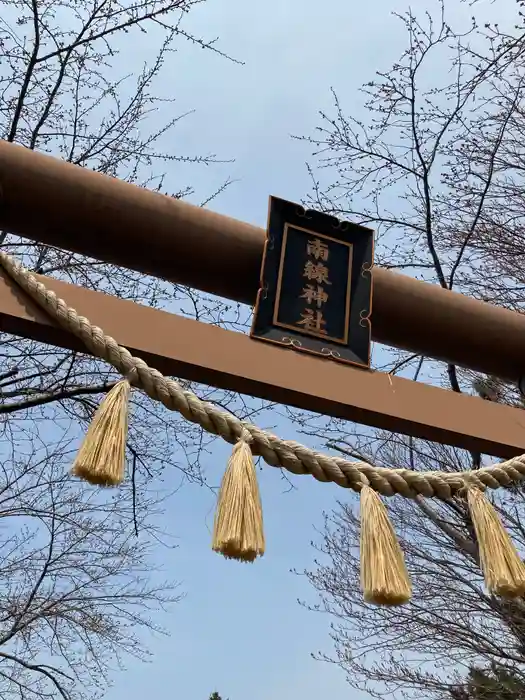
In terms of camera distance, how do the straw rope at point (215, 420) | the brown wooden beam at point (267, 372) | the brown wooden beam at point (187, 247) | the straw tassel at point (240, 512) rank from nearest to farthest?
the straw tassel at point (240, 512) → the straw rope at point (215, 420) → the brown wooden beam at point (267, 372) → the brown wooden beam at point (187, 247)

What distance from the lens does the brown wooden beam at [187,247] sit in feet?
4.73

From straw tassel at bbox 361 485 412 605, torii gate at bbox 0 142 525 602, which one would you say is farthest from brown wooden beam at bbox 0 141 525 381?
straw tassel at bbox 361 485 412 605

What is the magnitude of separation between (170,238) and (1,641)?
3.66m

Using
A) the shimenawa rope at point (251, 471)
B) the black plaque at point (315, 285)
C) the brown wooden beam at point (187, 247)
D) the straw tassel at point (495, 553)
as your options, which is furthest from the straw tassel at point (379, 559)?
the brown wooden beam at point (187, 247)

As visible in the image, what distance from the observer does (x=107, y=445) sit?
1137 millimetres

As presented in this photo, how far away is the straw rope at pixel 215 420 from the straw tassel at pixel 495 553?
0.29 feet

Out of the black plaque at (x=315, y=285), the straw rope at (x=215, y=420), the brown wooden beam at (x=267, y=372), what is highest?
the black plaque at (x=315, y=285)

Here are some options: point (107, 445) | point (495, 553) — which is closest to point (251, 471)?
point (107, 445)

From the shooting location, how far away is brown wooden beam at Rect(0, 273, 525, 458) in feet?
4.32

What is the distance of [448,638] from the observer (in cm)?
447

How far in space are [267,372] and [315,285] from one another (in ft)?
0.99

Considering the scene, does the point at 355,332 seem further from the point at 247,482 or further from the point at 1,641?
the point at 1,641

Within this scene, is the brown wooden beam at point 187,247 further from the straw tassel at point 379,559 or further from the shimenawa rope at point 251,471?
the straw tassel at point 379,559

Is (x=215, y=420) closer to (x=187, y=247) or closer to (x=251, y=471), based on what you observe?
(x=251, y=471)
